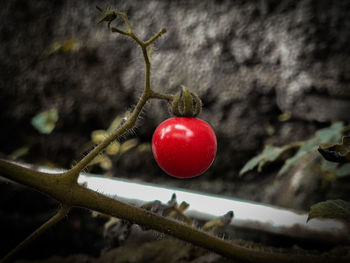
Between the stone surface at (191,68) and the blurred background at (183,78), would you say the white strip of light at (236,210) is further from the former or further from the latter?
the stone surface at (191,68)

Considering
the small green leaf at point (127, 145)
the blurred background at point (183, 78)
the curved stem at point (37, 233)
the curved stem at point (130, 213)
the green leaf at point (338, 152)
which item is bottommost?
the curved stem at point (37, 233)

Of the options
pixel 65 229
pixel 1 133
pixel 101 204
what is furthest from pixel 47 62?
pixel 101 204

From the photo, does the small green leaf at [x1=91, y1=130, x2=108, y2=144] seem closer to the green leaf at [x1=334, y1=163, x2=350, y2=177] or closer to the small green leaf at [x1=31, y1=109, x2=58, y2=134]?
the small green leaf at [x1=31, y1=109, x2=58, y2=134]

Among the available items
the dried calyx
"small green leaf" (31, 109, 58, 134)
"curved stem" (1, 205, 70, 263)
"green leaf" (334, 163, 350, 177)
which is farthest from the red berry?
"small green leaf" (31, 109, 58, 134)

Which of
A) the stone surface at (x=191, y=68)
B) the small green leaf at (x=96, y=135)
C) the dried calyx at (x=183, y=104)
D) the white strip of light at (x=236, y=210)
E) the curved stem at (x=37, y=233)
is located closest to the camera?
the curved stem at (x=37, y=233)

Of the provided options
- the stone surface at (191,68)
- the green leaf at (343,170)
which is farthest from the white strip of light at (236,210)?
the stone surface at (191,68)

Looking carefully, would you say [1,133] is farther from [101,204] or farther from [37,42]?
[101,204]
